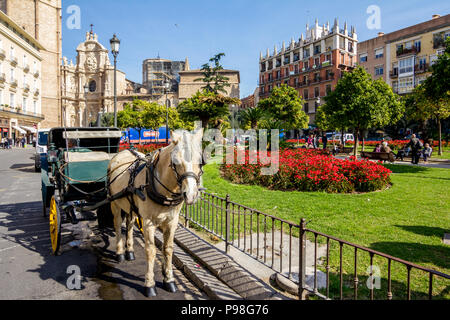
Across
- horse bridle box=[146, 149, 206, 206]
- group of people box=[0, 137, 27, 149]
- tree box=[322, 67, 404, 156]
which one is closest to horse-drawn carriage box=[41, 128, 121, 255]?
horse bridle box=[146, 149, 206, 206]

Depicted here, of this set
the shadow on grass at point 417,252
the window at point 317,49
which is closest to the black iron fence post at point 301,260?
the shadow on grass at point 417,252

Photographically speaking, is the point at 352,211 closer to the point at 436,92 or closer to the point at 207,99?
the point at 436,92

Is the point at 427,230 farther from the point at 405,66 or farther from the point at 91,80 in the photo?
the point at 91,80

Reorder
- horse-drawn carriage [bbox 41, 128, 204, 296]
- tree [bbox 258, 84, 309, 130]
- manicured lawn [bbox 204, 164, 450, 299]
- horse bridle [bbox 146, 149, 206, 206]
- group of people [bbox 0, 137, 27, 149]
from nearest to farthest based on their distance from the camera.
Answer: horse-drawn carriage [bbox 41, 128, 204, 296] → horse bridle [bbox 146, 149, 206, 206] → manicured lawn [bbox 204, 164, 450, 299] → tree [bbox 258, 84, 309, 130] → group of people [bbox 0, 137, 27, 149]

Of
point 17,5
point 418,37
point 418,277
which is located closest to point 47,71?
point 17,5

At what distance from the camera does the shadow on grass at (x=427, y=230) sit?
5.48 m

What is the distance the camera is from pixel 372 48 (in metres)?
44.7

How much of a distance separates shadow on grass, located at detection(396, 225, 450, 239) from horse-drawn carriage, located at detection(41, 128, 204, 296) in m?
4.80

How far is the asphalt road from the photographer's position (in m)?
3.87

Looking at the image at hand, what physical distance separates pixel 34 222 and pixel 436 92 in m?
15.4

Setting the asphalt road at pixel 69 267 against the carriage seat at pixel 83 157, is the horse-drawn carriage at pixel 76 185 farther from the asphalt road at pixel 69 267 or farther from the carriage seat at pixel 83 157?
the asphalt road at pixel 69 267

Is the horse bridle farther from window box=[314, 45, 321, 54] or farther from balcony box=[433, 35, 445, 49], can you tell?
window box=[314, 45, 321, 54]

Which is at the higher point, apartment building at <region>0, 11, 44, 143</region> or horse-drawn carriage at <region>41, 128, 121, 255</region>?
apartment building at <region>0, 11, 44, 143</region>

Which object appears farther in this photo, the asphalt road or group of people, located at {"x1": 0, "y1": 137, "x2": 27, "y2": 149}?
group of people, located at {"x1": 0, "y1": 137, "x2": 27, "y2": 149}
